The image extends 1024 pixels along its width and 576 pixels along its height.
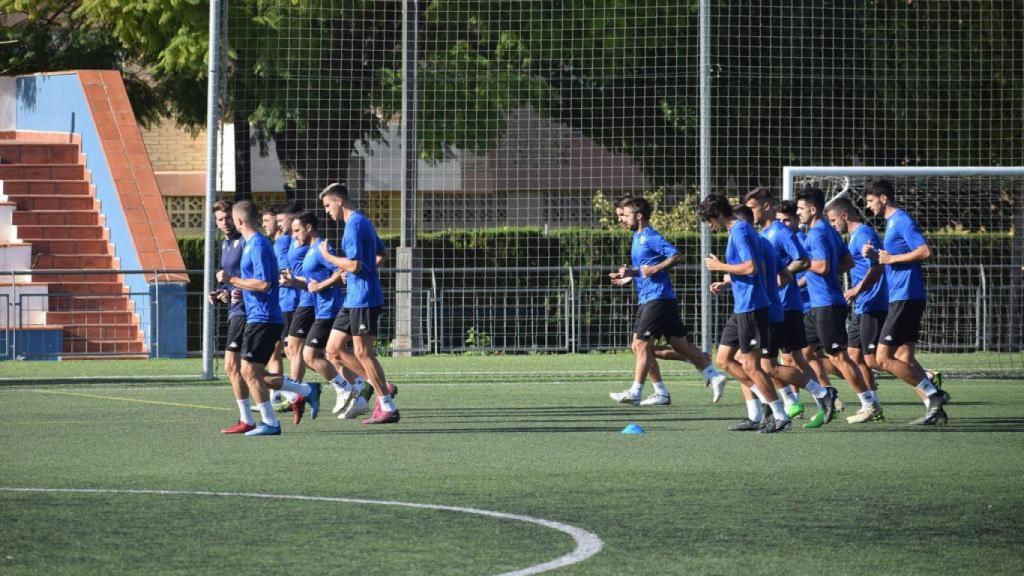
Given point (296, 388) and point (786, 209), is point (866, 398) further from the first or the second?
point (296, 388)

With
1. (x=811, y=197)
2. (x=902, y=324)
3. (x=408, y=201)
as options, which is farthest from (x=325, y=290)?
(x=408, y=201)

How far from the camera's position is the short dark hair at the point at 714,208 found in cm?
1209

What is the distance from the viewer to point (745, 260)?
12094 mm

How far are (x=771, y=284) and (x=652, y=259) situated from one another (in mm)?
2932

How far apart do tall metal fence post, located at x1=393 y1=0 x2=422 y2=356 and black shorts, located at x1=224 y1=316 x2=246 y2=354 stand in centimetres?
1002

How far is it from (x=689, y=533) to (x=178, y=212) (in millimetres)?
36124

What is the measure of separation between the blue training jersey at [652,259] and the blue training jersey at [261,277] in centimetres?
455

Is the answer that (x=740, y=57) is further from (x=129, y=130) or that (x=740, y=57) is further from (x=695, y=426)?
(x=695, y=426)

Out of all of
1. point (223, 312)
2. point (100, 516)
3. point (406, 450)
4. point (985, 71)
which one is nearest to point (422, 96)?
point (223, 312)

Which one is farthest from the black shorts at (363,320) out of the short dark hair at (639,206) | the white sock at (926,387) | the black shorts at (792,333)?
the white sock at (926,387)

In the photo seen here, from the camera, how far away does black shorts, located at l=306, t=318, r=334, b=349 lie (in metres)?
14.2

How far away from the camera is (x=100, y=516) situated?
25.3 feet

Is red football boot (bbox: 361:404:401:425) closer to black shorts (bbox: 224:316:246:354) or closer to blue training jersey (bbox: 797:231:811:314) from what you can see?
black shorts (bbox: 224:316:246:354)

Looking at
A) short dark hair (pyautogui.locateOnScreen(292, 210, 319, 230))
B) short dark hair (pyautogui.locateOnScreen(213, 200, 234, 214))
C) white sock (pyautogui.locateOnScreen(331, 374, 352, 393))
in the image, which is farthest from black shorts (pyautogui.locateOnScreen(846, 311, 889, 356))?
short dark hair (pyautogui.locateOnScreen(213, 200, 234, 214))
